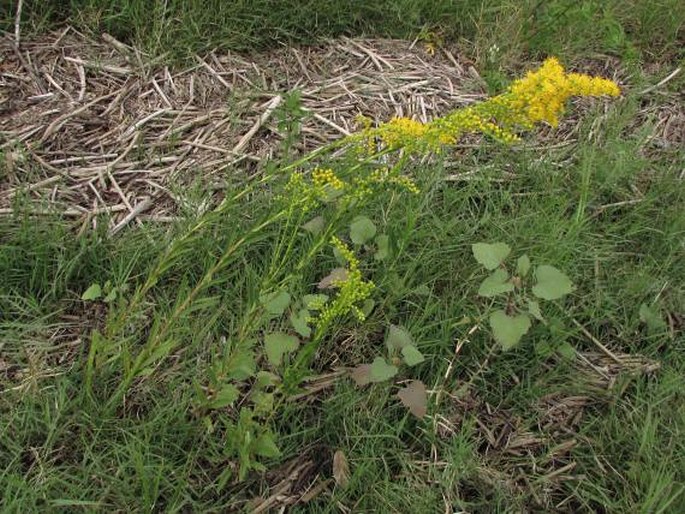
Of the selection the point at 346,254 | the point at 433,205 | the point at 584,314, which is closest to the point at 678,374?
the point at 584,314

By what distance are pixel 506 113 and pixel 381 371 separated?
2.45 feet

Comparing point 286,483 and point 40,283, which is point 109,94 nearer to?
point 40,283

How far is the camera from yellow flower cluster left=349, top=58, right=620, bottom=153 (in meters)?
1.71

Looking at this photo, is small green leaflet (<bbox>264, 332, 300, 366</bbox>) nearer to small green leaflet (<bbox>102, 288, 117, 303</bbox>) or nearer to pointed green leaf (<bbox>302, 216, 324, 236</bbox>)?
pointed green leaf (<bbox>302, 216, 324, 236</bbox>)

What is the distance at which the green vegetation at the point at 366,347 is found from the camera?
1.82 metres

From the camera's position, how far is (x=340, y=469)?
6.08 feet

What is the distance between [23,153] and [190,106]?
2.16 ft

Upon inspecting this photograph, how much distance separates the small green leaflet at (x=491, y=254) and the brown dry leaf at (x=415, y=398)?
0.40 m

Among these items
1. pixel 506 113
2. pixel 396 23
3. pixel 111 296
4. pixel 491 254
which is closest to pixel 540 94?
pixel 506 113

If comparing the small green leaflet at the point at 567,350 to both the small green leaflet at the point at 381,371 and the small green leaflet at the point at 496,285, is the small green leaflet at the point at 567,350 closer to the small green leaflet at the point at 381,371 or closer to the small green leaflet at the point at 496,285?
the small green leaflet at the point at 496,285

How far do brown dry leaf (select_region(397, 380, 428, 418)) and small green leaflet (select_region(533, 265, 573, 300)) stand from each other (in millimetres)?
410

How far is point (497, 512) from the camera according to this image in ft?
6.10

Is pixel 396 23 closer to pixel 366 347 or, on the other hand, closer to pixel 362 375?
pixel 366 347

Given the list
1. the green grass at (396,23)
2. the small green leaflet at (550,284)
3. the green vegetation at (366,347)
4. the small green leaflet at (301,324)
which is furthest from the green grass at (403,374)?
the green grass at (396,23)
